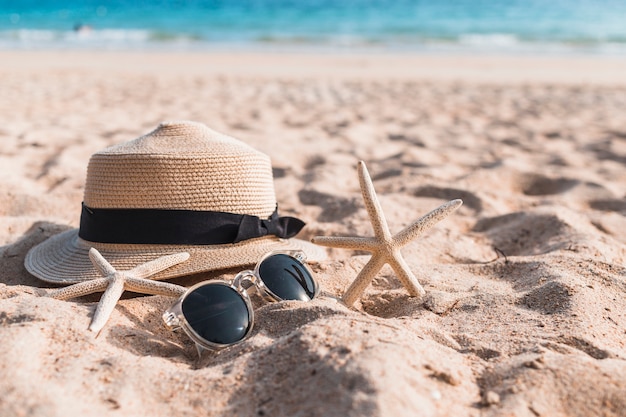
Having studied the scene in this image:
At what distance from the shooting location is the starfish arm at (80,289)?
80.6 inches

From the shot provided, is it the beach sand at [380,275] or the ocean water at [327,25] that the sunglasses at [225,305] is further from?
the ocean water at [327,25]

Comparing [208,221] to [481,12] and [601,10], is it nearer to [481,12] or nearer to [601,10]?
[481,12]

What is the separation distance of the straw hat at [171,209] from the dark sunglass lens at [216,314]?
0.34m

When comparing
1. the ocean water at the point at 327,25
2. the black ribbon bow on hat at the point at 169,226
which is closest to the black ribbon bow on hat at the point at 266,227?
the black ribbon bow on hat at the point at 169,226

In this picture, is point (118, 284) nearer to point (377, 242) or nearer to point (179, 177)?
point (179, 177)

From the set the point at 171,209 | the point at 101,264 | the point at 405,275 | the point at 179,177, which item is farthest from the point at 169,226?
the point at 405,275

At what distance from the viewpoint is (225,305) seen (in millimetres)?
1894

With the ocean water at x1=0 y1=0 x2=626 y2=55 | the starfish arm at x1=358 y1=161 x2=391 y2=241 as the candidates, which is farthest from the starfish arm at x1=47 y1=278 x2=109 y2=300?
the ocean water at x1=0 y1=0 x2=626 y2=55

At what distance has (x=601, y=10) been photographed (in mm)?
29938

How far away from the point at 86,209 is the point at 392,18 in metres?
24.6

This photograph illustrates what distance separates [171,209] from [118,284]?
39 cm

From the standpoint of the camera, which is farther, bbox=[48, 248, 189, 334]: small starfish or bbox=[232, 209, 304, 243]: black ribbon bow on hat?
bbox=[232, 209, 304, 243]: black ribbon bow on hat

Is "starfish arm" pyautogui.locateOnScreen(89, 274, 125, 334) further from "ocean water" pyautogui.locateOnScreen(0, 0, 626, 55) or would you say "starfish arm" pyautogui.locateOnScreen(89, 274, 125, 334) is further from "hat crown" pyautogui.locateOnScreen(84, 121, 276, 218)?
"ocean water" pyautogui.locateOnScreen(0, 0, 626, 55)

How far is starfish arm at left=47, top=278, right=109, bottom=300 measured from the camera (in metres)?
2.05
